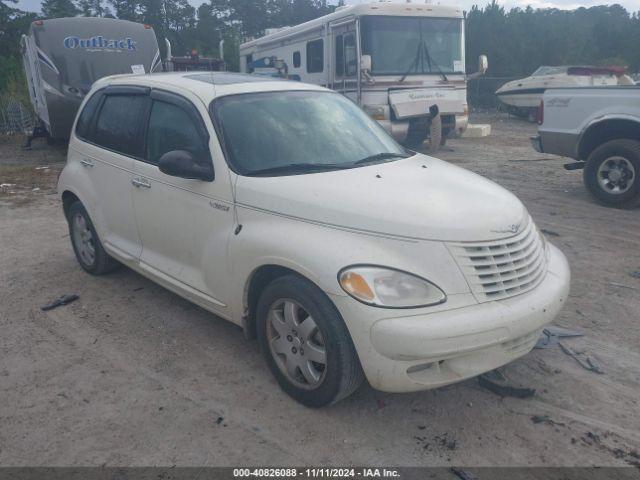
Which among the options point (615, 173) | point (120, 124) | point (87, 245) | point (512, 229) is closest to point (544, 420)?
point (512, 229)

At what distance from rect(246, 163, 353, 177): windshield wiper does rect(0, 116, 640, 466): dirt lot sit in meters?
1.31

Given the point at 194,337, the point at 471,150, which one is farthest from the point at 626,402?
the point at 471,150

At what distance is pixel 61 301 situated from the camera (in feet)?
15.8

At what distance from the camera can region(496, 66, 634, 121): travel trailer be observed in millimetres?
18625

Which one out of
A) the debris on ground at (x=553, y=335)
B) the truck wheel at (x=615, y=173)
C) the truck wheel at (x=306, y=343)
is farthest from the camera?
the truck wheel at (x=615, y=173)

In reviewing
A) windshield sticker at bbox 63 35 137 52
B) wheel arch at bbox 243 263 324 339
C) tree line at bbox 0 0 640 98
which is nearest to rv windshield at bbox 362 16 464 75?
windshield sticker at bbox 63 35 137 52

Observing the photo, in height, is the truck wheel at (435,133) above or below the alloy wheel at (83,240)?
above

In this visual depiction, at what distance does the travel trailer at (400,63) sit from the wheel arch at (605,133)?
4.73 m

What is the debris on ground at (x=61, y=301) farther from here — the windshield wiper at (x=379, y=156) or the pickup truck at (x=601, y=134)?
the pickup truck at (x=601, y=134)

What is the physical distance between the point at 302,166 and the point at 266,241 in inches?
26.7

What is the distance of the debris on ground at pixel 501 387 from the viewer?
3.37m

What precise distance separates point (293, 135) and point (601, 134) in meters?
5.96

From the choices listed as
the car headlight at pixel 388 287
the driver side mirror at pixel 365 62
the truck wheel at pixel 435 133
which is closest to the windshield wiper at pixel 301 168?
the car headlight at pixel 388 287

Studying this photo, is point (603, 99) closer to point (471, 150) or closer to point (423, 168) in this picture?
point (423, 168)
